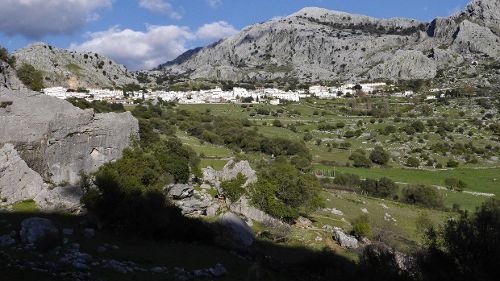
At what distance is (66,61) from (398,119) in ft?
404

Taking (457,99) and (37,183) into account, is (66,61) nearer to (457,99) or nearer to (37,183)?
(457,99)

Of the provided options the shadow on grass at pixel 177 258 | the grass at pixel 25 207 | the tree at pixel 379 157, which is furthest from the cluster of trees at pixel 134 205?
the tree at pixel 379 157

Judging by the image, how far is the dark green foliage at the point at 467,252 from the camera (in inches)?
670

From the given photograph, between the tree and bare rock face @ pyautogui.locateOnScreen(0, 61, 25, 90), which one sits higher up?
bare rock face @ pyautogui.locateOnScreen(0, 61, 25, 90)

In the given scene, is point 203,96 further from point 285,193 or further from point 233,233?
point 233,233

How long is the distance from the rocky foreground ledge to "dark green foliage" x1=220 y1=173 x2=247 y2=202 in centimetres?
890

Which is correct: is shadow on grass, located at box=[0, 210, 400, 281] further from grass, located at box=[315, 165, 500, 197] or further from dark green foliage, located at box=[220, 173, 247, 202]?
grass, located at box=[315, 165, 500, 197]

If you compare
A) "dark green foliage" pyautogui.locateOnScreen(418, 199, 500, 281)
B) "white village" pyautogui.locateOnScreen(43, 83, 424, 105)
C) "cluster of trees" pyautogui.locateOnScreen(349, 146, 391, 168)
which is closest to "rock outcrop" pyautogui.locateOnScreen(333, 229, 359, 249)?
"dark green foliage" pyautogui.locateOnScreen(418, 199, 500, 281)

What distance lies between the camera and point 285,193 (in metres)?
42.3

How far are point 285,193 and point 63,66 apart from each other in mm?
154261

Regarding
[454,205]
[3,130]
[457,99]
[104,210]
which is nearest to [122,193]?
[104,210]

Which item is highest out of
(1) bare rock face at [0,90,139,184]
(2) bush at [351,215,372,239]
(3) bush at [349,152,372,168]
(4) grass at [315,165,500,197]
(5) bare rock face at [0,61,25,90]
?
(5) bare rock face at [0,61,25,90]

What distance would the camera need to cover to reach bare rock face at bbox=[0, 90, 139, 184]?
32.3 m

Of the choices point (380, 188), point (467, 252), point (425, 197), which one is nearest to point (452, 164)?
point (380, 188)
